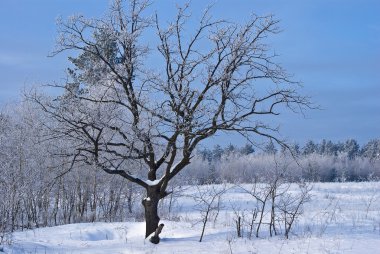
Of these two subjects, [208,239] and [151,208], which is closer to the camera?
[208,239]

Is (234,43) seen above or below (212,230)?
above

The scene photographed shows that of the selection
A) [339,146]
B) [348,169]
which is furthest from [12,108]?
[339,146]

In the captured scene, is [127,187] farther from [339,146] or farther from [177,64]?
[339,146]

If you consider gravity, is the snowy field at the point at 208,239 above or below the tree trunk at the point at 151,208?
below

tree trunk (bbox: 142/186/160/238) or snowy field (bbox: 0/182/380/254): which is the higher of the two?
tree trunk (bbox: 142/186/160/238)

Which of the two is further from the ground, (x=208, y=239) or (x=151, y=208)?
(x=151, y=208)

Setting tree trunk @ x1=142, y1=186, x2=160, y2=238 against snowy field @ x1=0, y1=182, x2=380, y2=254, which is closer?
snowy field @ x1=0, y1=182, x2=380, y2=254

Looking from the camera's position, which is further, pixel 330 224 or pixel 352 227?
pixel 330 224

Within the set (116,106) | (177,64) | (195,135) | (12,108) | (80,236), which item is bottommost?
(80,236)

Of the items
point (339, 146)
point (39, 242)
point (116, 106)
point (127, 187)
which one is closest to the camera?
point (39, 242)

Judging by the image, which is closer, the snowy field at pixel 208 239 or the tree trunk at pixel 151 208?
the snowy field at pixel 208 239

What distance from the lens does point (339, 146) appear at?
134 metres

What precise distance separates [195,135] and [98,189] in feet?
66.5

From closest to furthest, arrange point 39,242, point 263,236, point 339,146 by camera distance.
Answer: point 263,236, point 39,242, point 339,146
